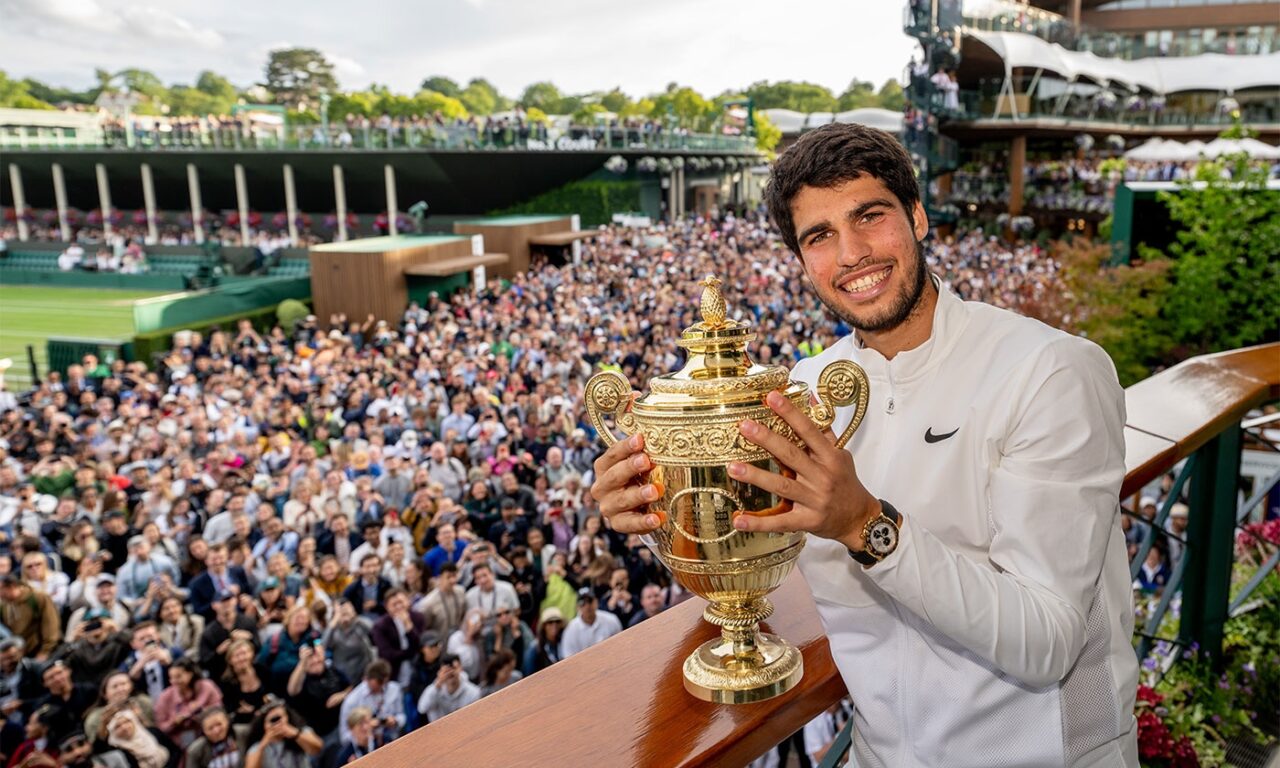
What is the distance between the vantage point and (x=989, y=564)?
1.28 meters

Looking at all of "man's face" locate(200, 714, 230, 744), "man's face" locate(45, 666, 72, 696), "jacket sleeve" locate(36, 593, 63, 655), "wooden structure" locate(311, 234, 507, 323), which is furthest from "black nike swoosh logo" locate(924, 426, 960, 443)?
"wooden structure" locate(311, 234, 507, 323)

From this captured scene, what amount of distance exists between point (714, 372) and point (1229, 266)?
47.1 feet

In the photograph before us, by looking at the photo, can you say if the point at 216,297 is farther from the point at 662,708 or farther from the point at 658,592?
the point at 662,708

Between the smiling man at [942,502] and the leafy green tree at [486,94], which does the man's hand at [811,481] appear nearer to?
the smiling man at [942,502]

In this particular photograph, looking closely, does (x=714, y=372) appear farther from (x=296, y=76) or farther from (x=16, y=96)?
(x=296, y=76)

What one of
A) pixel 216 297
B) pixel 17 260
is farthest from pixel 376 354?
pixel 17 260

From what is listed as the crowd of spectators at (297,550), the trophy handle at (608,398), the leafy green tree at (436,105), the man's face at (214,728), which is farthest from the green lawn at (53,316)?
the leafy green tree at (436,105)

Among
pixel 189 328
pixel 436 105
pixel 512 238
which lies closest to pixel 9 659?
pixel 189 328

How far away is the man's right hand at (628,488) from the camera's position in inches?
52.2

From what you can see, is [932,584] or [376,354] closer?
[932,584]

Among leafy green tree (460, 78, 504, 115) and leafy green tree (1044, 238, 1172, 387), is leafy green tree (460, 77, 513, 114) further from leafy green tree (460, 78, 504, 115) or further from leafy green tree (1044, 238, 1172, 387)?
leafy green tree (1044, 238, 1172, 387)

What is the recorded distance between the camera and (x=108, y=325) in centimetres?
2608

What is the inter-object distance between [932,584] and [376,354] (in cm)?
1421

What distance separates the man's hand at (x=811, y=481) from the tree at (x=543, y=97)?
320 feet
